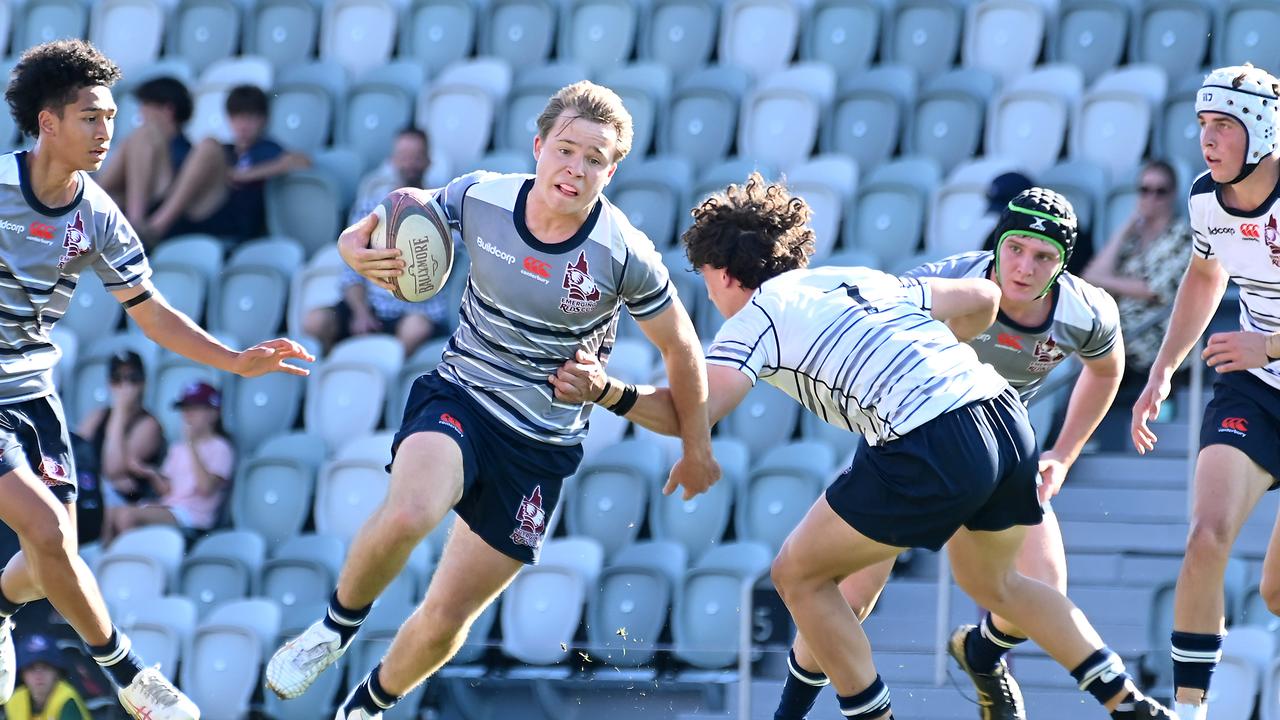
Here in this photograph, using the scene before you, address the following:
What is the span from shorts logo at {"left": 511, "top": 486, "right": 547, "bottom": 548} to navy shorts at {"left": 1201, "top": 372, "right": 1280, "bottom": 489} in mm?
2249

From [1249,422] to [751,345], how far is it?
185 cm

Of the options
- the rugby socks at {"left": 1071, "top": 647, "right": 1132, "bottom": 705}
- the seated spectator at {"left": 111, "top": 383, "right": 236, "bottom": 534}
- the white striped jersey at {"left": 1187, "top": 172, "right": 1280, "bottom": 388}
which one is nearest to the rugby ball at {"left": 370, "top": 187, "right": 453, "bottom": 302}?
the rugby socks at {"left": 1071, "top": 647, "right": 1132, "bottom": 705}

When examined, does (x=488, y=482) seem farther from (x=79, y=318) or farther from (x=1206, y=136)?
(x=79, y=318)

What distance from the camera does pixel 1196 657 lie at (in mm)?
6473

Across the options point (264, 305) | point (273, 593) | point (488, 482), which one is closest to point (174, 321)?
point (488, 482)

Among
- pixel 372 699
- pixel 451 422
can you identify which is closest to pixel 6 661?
pixel 372 699

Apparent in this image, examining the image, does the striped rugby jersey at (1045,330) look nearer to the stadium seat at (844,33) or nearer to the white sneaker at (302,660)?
the white sneaker at (302,660)

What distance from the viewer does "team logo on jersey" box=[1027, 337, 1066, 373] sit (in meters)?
6.64

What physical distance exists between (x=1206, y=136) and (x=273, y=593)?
16.8ft

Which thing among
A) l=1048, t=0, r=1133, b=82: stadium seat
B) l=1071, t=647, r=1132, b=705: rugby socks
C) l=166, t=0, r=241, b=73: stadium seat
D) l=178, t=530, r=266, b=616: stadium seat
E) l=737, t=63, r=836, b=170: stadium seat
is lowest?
l=178, t=530, r=266, b=616: stadium seat

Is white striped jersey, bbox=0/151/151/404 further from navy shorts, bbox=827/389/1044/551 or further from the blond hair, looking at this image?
navy shorts, bbox=827/389/1044/551

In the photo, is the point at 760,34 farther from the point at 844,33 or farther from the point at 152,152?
the point at 152,152

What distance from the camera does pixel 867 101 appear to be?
34.9ft

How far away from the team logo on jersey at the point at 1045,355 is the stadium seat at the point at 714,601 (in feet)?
7.80
